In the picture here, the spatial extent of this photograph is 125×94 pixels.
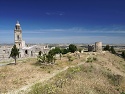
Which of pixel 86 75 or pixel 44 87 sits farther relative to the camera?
pixel 86 75

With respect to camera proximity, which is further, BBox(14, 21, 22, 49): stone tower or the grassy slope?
BBox(14, 21, 22, 49): stone tower

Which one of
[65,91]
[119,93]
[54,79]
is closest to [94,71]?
[119,93]

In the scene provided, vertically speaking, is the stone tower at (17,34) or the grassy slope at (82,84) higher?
the stone tower at (17,34)

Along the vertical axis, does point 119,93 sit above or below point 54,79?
below

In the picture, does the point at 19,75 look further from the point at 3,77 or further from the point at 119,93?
the point at 119,93

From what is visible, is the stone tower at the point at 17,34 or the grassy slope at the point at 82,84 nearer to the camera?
the grassy slope at the point at 82,84

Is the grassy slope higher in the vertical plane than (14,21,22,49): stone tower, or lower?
lower

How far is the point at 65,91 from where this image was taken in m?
20.2

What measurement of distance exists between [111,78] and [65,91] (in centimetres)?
1269

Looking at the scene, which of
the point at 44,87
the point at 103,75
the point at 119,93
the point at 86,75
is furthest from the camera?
the point at 103,75

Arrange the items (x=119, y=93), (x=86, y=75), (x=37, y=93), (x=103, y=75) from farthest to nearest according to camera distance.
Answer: (x=103, y=75)
(x=86, y=75)
(x=119, y=93)
(x=37, y=93)

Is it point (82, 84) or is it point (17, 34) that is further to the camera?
point (17, 34)

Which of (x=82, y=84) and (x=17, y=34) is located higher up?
(x=17, y=34)

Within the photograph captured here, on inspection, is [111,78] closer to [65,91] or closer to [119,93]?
[119,93]
